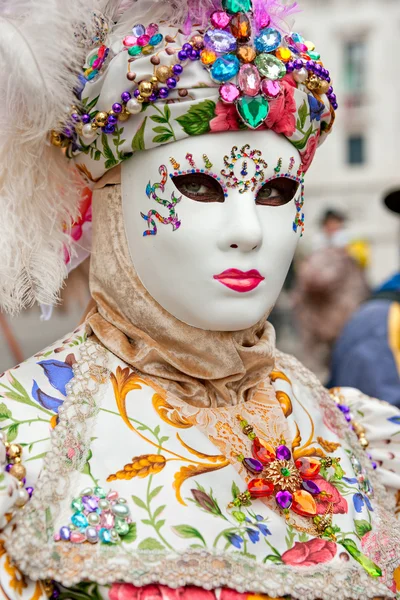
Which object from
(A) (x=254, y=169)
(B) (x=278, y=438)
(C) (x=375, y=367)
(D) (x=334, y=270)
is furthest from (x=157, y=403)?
(D) (x=334, y=270)

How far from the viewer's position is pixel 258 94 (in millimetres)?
1406

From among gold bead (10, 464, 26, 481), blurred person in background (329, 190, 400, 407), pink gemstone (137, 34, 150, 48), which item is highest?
pink gemstone (137, 34, 150, 48)

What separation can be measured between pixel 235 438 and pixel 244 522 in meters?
0.17

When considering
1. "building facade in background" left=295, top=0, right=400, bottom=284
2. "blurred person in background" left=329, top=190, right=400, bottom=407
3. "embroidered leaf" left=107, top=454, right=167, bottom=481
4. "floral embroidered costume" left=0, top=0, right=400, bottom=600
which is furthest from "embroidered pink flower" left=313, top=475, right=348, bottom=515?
"building facade in background" left=295, top=0, right=400, bottom=284

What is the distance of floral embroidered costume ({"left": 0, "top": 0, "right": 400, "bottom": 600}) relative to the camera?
4.09 feet

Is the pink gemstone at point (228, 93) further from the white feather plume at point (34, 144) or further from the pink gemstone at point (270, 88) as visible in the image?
the white feather plume at point (34, 144)

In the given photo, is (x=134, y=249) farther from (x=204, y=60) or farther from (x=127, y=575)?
(x=127, y=575)

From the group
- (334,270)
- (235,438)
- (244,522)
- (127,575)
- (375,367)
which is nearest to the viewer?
(127,575)

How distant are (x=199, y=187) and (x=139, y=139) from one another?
0.14 metres

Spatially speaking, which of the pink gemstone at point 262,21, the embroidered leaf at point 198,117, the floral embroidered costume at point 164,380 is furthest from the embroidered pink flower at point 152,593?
the pink gemstone at point 262,21

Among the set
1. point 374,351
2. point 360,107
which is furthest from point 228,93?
point 360,107

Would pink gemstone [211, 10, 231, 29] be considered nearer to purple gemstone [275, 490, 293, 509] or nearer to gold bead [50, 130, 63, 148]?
gold bead [50, 130, 63, 148]

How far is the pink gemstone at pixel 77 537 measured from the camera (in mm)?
1225

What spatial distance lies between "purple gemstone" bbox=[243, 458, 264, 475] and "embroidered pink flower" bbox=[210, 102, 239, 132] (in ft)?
1.98
